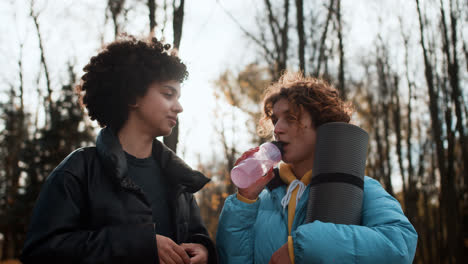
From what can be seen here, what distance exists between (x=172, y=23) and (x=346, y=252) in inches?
124

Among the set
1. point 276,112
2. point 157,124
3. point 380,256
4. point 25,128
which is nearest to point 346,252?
point 380,256

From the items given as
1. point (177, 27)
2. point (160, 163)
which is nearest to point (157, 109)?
point (160, 163)

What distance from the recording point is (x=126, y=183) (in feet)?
6.66

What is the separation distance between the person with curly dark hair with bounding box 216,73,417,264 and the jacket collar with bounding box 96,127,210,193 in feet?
0.98

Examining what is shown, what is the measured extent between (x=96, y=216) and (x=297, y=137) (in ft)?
4.38

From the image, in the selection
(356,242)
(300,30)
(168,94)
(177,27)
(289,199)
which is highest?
(300,30)

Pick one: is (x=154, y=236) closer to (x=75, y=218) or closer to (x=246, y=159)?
(x=75, y=218)

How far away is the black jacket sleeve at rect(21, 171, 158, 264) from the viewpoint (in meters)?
1.76

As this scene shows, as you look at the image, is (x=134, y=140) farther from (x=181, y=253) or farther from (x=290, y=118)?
(x=290, y=118)

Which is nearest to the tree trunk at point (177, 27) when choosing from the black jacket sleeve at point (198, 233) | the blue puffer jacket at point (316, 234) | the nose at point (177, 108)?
the black jacket sleeve at point (198, 233)

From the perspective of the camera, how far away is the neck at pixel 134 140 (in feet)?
7.75

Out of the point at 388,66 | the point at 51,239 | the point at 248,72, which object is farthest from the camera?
the point at 388,66

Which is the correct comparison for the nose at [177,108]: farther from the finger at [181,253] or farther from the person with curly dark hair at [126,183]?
the finger at [181,253]

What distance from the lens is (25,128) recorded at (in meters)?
21.9
